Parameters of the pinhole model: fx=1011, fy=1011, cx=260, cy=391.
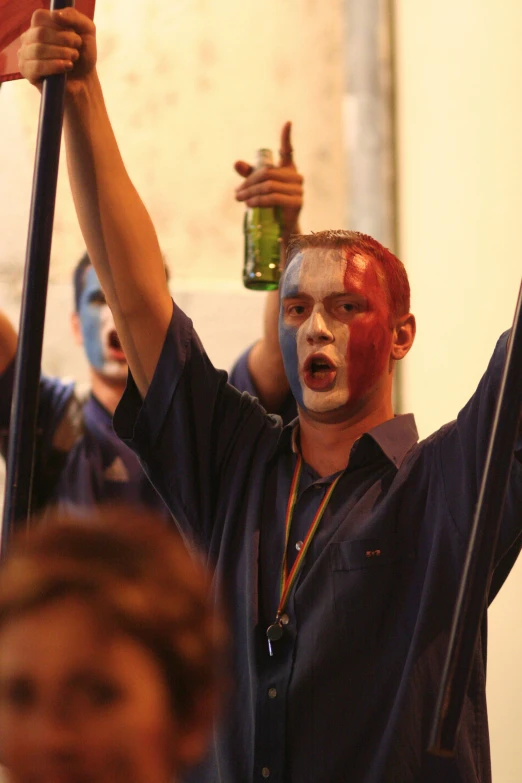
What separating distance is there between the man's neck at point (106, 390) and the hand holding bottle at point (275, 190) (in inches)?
27.9

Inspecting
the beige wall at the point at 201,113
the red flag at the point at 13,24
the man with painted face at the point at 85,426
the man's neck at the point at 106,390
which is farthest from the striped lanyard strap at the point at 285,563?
the beige wall at the point at 201,113

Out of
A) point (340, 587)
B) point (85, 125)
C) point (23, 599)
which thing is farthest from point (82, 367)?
point (23, 599)

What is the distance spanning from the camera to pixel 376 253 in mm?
1047

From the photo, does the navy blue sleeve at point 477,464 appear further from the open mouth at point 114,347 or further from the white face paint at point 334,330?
the open mouth at point 114,347

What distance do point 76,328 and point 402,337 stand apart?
45.8 inches

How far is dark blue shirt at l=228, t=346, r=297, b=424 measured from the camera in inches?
57.0

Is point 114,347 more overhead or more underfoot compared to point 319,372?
more overhead

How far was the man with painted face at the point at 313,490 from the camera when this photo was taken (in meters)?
0.88

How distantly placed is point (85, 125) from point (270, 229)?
1.87ft

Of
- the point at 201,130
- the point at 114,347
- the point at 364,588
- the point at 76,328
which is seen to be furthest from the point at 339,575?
the point at 201,130

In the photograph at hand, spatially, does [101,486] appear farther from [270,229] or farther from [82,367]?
[270,229]

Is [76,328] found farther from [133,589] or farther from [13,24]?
[133,589]

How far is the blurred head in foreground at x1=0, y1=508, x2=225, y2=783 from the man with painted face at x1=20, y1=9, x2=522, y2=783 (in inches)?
15.2

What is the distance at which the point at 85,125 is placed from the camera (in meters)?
1.02
